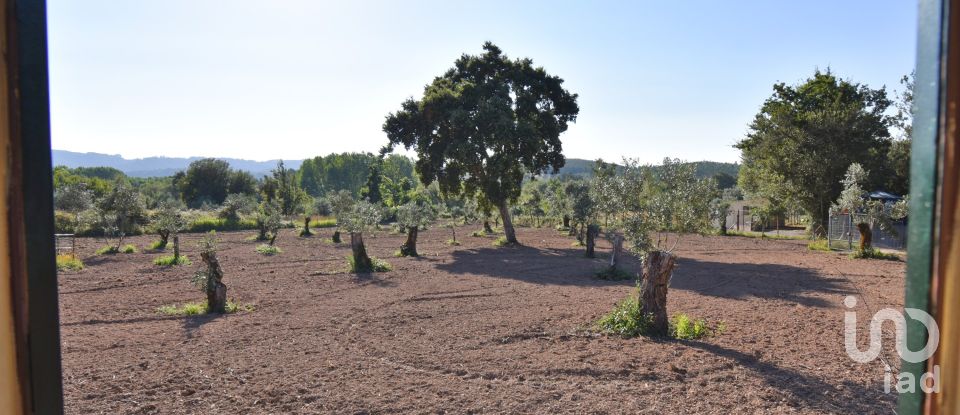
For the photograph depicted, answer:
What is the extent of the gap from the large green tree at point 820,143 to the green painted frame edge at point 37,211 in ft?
113

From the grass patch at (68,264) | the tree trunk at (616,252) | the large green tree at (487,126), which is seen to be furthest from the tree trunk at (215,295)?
the large green tree at (487,126)

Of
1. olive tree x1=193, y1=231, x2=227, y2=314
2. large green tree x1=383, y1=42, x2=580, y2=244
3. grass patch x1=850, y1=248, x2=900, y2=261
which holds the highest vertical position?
large green tree x1=383, y1=42, x2=580, y2=244

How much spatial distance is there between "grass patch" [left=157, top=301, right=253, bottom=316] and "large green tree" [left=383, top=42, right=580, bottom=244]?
49.8 ft

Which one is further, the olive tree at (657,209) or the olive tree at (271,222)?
the olive tree at (271,222)

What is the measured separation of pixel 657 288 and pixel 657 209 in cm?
162

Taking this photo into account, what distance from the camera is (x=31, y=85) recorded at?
90 cm

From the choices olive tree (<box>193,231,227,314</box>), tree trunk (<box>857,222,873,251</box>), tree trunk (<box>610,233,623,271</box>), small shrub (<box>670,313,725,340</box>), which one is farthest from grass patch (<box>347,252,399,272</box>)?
tree trunk (<box>857,222,873,251</box>)

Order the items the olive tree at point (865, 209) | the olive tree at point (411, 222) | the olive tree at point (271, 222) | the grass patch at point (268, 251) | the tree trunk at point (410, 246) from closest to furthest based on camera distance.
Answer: the olive tree at point (865, 209) < the tree trunk at point (410, 246) < the olive tree at point (411, 222) < the grass patch at point (268, 251) < the olive tree at point (271, 222)

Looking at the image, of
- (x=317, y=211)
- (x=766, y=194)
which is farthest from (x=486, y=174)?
(x=317, y=211)

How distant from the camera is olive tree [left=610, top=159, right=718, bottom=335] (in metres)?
9.13

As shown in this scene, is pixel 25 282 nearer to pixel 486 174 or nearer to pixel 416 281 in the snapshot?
pixel 416 281

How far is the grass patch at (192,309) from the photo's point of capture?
1130cm

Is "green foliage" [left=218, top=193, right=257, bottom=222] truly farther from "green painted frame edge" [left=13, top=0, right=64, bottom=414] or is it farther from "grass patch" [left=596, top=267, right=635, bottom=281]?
"green painted frame edge" [left=13, top=0, right=64, bottom=414]

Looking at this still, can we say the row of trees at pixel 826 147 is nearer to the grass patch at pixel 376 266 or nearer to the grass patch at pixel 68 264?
the grass patch at pixel 376 266
